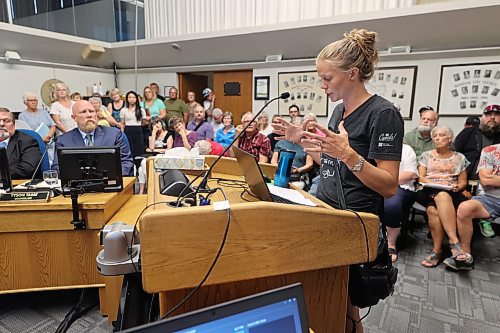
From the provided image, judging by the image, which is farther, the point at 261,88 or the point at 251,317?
the point at 261,88

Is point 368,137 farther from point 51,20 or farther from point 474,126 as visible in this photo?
Result: point 51,20

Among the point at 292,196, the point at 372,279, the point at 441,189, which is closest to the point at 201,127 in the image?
the point at 441,189

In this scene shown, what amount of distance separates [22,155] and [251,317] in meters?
2.51

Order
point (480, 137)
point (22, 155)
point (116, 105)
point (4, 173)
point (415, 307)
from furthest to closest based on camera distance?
1. point (116, 105)
2. point (480, 137)
3. point (22, 155)
4. point (415, 307)
5. point (4, 173)

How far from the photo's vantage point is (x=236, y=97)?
20.8 ft

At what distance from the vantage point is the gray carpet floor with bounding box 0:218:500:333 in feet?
6.01

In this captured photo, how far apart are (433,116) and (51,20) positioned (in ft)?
20.8

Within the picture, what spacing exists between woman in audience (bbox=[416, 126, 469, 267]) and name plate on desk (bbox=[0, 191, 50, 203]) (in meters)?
2.70

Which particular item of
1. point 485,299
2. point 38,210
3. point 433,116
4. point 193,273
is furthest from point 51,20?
point 485,299

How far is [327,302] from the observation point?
102cm

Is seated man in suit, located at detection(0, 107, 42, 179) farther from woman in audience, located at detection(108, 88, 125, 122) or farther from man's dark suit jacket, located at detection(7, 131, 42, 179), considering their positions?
woman in audience, located at detection(108, 88, 125, 122)

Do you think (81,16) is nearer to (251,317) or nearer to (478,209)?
(478,209)

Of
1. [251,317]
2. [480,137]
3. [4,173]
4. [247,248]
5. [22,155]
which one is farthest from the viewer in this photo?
[480,137]

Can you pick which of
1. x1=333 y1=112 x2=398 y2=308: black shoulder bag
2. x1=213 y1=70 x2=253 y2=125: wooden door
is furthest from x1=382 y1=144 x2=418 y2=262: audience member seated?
x1=213 y1=70 x2=253 y2=125: wooden door
